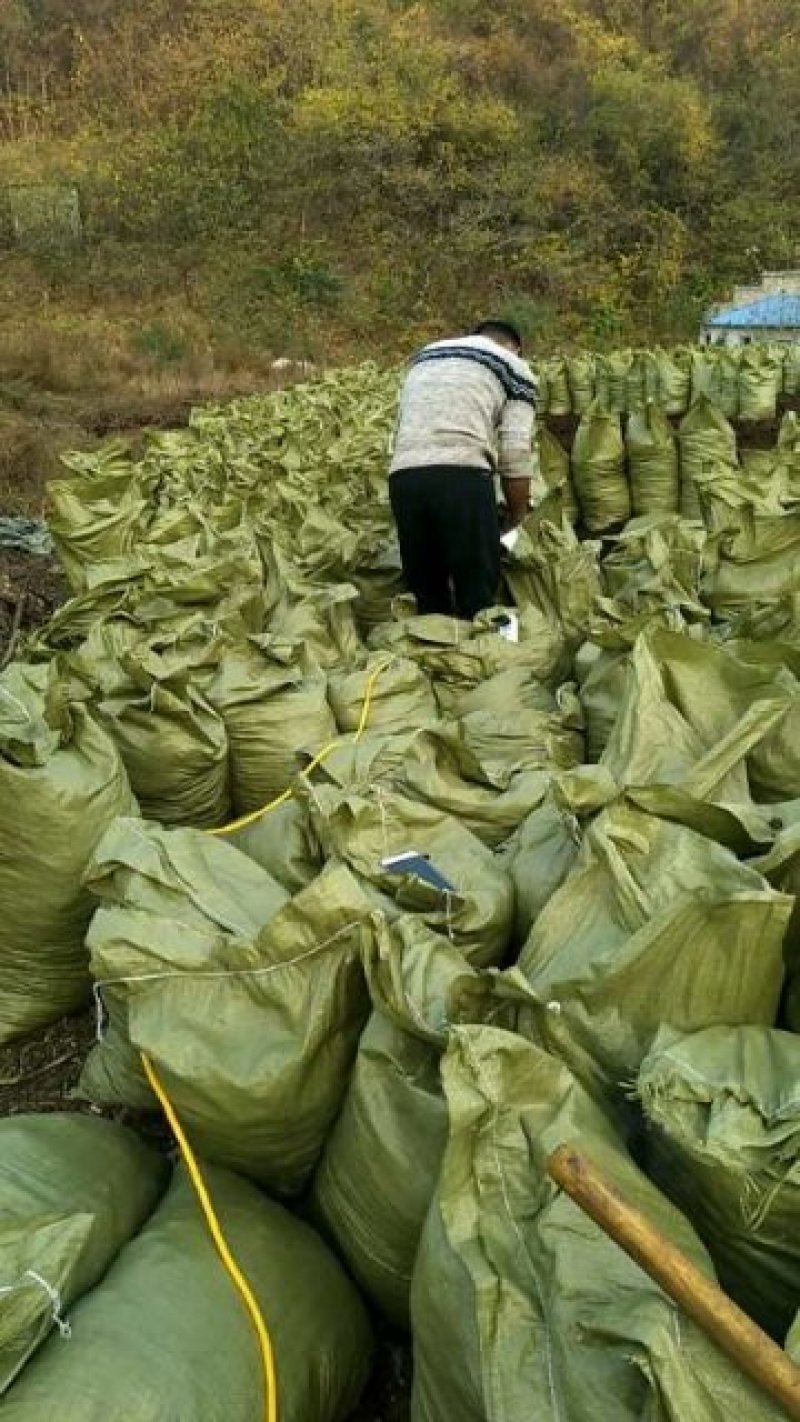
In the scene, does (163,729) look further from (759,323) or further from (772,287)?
(772,287)

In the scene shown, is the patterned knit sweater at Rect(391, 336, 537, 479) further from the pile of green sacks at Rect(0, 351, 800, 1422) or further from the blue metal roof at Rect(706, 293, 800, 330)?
the blue metal roof at Rect(706, 293, 800, 330)

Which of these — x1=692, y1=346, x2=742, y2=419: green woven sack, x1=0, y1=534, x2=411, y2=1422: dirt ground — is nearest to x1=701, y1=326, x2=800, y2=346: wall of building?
x1=692, y1=346, x2=742, y2=419: green woven sack

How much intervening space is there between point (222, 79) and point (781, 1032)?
3226 cm

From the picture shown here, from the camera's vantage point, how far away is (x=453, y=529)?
4387mm

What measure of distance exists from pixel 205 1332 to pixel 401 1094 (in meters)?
0.40

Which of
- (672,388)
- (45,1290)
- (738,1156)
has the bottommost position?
(672,388)

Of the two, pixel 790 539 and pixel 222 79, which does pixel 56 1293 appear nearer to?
pixel 790 539

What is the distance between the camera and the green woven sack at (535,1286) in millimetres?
1040

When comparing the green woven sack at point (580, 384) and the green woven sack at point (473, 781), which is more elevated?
the green woven sack at point (473, 781)

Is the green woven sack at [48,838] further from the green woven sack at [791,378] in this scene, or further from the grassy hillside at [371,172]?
the grassy hillside at [371,172]

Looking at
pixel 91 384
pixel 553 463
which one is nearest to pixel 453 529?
pixel 553 463

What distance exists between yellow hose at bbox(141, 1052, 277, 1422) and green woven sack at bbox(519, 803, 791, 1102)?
56cm

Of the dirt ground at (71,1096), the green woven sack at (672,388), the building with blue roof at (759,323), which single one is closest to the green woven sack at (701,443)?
the green woven sack at (672,388)

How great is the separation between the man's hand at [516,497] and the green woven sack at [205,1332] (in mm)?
3393
